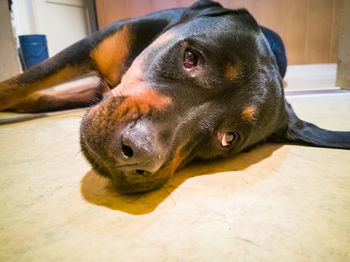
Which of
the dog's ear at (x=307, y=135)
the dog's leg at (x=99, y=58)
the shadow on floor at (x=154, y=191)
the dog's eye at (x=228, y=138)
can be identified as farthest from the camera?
the dog's leg at (x=99, y=58)

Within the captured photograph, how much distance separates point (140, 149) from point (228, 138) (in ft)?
2.54

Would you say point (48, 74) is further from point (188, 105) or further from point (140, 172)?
point (140, 172)

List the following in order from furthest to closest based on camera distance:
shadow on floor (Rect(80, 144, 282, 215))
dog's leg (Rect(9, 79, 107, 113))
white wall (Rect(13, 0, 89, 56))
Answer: white wall (Rect(13, 0, 89, 56)) → dog's leg (Rect(9, 79, 107, 113)) → shadow on floor (Rect(80, 144, 282, 215))

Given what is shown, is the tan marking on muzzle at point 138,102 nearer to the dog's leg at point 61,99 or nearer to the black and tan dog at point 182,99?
the black and tan dog at point 182,99

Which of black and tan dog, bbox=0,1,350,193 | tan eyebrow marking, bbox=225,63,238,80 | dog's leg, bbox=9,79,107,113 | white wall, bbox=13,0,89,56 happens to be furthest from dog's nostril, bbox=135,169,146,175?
white wall, bbox=13,0,89,56

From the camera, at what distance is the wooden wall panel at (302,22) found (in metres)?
6.11

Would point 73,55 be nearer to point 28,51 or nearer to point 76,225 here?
point 76,225

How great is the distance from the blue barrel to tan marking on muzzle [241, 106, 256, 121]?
353 centimetres

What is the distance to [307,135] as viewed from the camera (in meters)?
2.06

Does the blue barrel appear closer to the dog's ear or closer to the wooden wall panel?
the wooden wall panel

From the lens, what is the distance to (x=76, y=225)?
1080 millimetres

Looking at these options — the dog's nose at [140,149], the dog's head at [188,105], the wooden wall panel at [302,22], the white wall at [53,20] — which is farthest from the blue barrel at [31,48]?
the dog's nose at [140,149]

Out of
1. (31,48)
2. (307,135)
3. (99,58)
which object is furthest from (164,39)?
(31,48)

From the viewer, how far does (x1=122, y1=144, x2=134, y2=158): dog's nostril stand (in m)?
1.04
